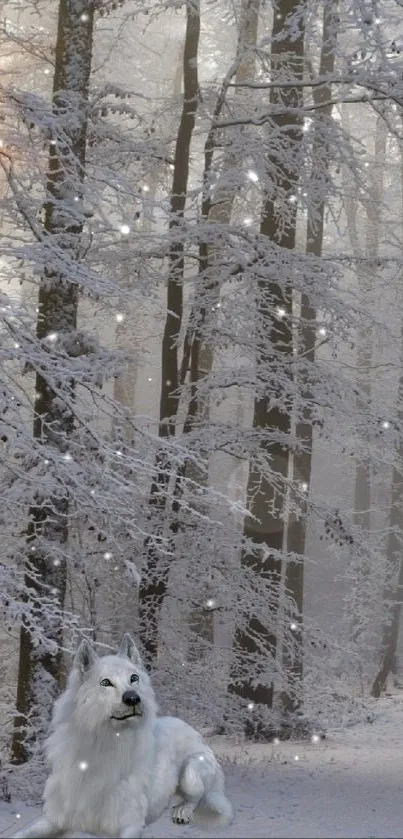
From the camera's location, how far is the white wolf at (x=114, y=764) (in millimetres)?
3826

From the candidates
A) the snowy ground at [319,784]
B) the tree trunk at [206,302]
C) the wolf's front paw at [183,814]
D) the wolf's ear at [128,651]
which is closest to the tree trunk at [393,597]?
the snowy ground at [319,784]

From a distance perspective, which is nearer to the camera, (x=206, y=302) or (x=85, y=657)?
(x=85, y=657)

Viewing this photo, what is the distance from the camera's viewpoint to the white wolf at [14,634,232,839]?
383 centimetres

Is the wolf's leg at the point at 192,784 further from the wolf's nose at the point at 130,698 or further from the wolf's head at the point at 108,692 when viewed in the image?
the wolf's nose at the point at 130,698

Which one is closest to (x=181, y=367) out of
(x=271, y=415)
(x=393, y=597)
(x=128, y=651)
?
(x=271, y=415)

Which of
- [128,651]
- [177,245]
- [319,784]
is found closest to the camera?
[128,651]

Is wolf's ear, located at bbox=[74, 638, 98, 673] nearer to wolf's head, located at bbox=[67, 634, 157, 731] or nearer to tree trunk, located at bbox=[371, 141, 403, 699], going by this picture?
wolf's head, located at bbox=[67, 634, 157, 731]

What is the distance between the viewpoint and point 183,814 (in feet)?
13.3

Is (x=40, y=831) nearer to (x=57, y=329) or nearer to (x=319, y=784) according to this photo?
(x=57, y=329)

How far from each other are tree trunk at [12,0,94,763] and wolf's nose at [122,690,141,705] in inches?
220

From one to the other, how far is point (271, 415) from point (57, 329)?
4.59m

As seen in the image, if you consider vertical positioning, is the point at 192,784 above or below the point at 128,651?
below

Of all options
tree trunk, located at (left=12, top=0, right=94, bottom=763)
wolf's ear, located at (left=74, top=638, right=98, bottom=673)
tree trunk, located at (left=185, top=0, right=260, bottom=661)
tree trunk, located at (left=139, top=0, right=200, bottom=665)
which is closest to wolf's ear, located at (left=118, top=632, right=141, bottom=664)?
wolf's ear, located at (left=74, top=638, right=98, bottom=673)

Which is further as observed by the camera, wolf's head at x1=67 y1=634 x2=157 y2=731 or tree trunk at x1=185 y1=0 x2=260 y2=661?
tree trunk at x1=185 y1=0 x2=260 y2=661
